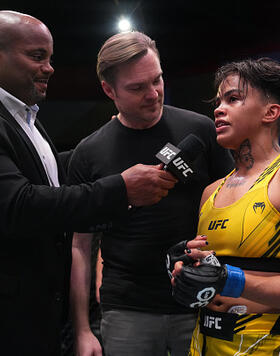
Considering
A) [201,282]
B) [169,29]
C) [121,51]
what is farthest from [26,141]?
[169,29]

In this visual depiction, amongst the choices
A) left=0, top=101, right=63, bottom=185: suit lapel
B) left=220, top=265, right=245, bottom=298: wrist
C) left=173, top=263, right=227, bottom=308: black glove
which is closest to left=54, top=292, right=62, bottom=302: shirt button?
left=0, top=101, right=63, bottom=185: suit lapel

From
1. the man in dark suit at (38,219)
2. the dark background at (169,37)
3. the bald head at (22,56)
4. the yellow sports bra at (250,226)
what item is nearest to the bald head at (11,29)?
the bald head at (22,56)

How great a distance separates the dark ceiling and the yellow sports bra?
179 inches

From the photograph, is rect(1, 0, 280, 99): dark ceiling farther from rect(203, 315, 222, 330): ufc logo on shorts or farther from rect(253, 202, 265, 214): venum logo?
rect(203, 315, 222, 330): ufc logo on shorts

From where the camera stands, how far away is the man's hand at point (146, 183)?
1.38 meters

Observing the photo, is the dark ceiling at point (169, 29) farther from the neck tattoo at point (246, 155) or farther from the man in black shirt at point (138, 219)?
the neck tattoo at point (246, 155)

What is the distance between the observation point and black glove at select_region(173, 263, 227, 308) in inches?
47.9

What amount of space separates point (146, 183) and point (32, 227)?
366 mm

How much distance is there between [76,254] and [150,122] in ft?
2.11

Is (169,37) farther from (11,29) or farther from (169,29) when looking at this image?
(11,29)

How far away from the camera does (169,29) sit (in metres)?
7.14

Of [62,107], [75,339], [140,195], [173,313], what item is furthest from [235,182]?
[62,107]

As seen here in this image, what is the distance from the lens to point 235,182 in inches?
63.5

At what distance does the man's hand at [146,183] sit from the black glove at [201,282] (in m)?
0.26
